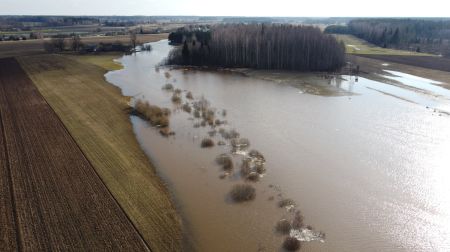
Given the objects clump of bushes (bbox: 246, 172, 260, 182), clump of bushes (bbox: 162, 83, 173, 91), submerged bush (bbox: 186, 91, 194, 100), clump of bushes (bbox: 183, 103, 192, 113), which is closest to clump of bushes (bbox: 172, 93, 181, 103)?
submerged bush (bbox: 186, 91, 194, 100)

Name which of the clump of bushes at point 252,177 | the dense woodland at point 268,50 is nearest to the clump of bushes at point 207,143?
the clump of bushes at point 252,177

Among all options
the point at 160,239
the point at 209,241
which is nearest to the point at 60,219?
the point at 160,239

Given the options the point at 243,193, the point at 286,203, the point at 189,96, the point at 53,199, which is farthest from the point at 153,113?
the point at 286,203

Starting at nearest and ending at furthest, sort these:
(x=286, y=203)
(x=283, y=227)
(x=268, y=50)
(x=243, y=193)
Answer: (x=283, y=227), (x=286, y=203), (x=243, y=193), (x=268, y=50)

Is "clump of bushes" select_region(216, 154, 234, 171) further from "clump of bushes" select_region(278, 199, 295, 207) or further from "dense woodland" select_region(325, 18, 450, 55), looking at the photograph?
"dense woodland" select_region(325, 18, 450, 55)

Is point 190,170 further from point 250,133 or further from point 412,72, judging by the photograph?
point 412,72

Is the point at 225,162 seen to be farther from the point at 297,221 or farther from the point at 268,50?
the point at 268,50
